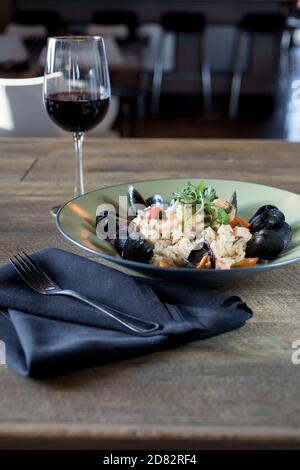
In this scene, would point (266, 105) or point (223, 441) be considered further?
point (266, 105)

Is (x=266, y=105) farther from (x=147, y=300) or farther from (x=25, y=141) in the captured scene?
(x=147, y=300)

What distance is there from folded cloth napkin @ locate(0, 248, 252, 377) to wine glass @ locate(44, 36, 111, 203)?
0.33 metres

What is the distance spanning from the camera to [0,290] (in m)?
0.67

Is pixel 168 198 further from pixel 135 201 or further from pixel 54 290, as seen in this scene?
pixel 54 290

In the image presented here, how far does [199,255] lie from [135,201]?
19 cm

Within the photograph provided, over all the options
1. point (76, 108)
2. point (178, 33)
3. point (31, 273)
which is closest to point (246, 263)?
point (31, 273)

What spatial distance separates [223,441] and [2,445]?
17cm

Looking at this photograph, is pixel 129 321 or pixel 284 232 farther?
A: pixel 284 232

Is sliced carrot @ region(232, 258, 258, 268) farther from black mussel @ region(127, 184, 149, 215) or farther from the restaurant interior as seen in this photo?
black mussel @ region(127, 184, 149, 215)

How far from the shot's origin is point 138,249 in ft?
2.29
